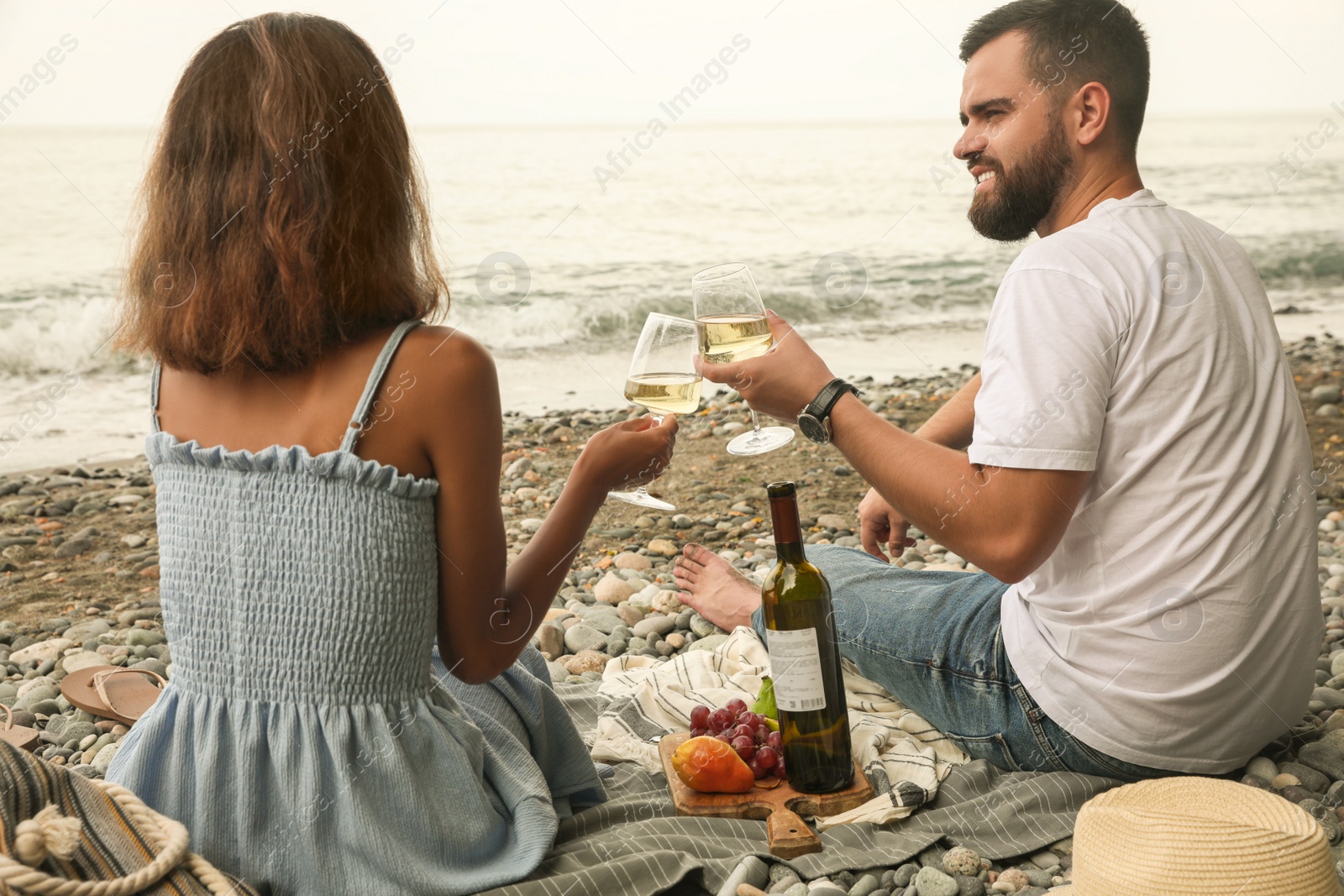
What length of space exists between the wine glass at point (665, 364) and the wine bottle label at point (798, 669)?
15.1 inches

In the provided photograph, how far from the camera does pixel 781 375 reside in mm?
2254

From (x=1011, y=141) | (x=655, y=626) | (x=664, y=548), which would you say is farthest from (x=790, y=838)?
(x=664, y=548)

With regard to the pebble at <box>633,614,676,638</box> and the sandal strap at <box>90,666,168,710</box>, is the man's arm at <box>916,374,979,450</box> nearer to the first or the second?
the pebble at <box>633,614,676,638</box>

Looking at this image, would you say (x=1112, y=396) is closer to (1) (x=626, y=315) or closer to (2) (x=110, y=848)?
(2) (x=110, y=848)

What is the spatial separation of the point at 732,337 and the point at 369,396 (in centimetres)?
85

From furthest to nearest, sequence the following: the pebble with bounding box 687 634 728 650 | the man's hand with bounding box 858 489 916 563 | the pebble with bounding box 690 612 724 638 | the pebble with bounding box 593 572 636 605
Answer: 1. the pebble with bounding box 593 572 636 605
2. the pebble with bounding box 690 612 724 638
3. the pebble with bounding box 687 634 728 650
4. the man's hand with bounding box 858 489 916 563

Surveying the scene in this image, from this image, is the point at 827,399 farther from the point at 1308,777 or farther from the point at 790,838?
the point at 1308,777

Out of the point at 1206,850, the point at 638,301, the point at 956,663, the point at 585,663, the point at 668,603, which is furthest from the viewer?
the point at 638,301

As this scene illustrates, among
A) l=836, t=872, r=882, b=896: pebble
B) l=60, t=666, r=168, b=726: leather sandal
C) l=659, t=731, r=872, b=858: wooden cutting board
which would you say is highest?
l=659, t=731, r=872, b=858: wooden cutting board

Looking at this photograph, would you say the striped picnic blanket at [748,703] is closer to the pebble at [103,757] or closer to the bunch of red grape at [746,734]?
the bunch of red grape at [746,734]

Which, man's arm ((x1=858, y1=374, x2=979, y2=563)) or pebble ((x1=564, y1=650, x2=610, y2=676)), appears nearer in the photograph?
man's arm ((x1=858, y1=374, x2=979, y2=563))

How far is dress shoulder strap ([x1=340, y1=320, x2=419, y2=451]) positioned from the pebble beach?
1016 mm

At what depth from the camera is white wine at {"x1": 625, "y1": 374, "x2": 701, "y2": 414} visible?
7.64 feet

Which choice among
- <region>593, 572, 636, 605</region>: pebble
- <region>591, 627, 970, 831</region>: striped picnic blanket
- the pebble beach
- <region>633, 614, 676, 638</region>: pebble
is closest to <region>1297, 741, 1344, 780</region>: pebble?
the pebble beach
